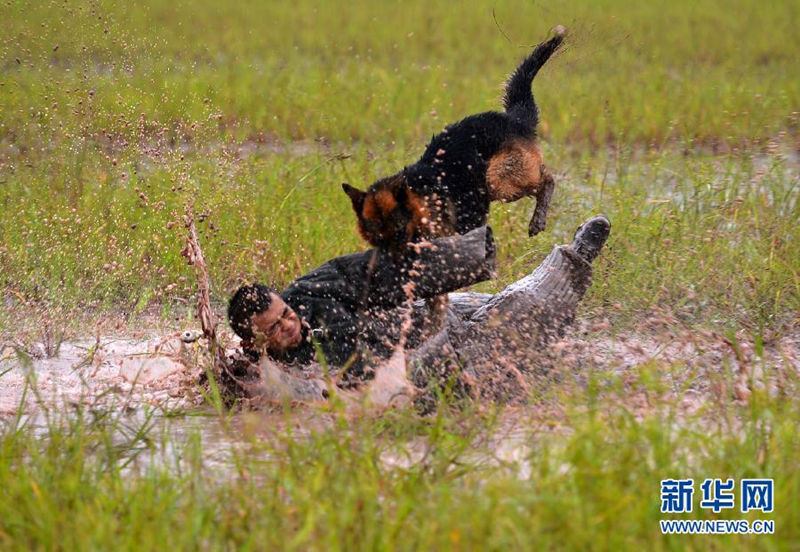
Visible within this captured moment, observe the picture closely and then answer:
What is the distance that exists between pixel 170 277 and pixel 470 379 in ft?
8.85

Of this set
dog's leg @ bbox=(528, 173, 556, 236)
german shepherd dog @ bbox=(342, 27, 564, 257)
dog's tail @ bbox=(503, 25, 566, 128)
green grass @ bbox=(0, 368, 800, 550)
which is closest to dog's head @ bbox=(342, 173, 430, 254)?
german shepherd dog @ bbox=(342, 27, 564, 257)

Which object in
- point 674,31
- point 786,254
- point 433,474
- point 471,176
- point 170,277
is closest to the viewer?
point 433,474

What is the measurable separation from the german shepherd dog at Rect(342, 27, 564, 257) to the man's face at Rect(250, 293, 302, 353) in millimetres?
617

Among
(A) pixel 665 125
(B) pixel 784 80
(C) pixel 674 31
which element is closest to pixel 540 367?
(A) pixel 665 125

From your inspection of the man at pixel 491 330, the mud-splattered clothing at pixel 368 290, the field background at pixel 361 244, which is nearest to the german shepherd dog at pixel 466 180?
the mud-splattered clothing at pixel 368 290

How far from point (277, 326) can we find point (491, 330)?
1.09 m

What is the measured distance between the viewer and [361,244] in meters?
6.27

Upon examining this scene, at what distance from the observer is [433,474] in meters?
3.15

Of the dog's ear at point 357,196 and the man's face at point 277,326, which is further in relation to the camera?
the dog's ear at point 357,196

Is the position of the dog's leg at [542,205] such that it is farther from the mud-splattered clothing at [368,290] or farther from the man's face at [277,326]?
the man's face at [277,326]

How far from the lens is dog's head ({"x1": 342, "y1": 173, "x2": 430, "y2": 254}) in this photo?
4488 millimetres

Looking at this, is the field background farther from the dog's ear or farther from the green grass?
the dog's ear

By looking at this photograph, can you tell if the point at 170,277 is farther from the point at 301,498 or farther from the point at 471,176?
the point at 301,498

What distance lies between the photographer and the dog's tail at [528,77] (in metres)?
5.55
